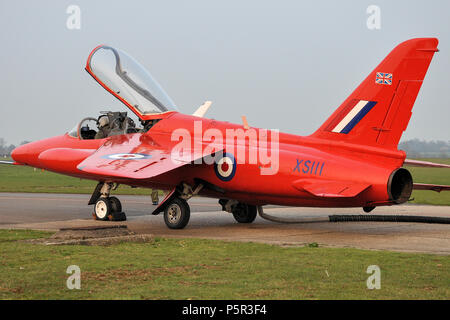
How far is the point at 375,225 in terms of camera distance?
52.1 feet

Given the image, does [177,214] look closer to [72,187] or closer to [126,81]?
[126,81]

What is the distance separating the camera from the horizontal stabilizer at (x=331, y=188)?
40.2ft

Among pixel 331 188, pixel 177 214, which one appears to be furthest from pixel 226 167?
pixel 331 188

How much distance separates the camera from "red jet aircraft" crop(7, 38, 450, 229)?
503 inches

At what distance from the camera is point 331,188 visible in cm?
1260

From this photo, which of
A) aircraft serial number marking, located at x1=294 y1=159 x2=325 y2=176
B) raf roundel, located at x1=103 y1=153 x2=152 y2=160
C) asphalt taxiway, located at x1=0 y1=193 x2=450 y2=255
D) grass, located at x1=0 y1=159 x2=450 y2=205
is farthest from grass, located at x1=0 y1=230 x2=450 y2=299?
grass, located at x1=0 y1=159 x2=450 y2=205

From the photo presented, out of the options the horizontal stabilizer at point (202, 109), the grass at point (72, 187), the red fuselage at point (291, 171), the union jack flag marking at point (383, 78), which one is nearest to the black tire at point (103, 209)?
the red fuselage at point (291, 171)

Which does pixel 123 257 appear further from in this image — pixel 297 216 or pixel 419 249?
pixel 297 216

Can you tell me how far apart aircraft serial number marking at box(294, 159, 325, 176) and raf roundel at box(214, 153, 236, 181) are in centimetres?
169

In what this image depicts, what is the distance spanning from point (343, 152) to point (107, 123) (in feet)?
23.7

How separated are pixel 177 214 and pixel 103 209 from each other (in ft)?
8.89

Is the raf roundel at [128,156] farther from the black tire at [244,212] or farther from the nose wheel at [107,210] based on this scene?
the black tire at [244,212]

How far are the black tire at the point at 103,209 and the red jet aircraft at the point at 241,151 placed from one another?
0.03m
